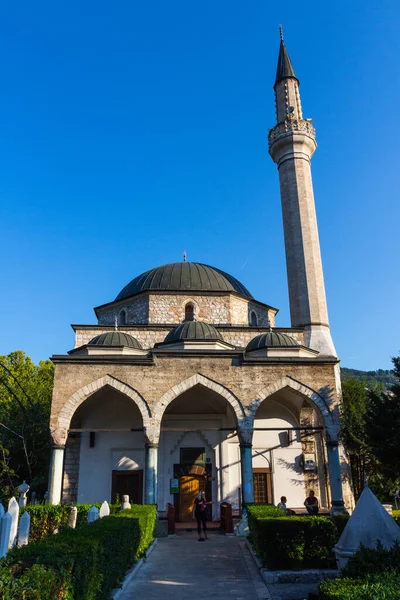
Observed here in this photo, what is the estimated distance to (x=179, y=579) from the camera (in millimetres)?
6441

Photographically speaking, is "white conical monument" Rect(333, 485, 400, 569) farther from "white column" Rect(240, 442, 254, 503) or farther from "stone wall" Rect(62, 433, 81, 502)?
"stone wall" Rect(62, 433, 81, 502)

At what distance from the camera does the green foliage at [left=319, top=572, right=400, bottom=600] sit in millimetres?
2969

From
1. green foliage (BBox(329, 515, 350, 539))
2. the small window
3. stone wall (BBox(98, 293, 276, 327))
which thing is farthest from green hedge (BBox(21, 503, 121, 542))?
stone wall (BBox(98, 293, 276, 327))

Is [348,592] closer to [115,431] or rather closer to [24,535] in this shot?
[24,535]

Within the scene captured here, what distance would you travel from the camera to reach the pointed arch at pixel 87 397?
11.4m

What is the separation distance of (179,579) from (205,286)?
11838mm

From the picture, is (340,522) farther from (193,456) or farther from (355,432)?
(193,456)

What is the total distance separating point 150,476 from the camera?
1110 centimetres

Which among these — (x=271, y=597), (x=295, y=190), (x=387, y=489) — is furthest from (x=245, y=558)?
(x=295, y=190)

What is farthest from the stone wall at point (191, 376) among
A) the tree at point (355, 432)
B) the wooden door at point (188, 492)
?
the wooden door at point (188, 492)

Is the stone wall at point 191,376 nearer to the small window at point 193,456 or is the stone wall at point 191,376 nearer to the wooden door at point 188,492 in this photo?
the small window at point 193,456

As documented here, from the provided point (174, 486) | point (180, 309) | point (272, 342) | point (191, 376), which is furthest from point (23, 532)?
point (180, 309)

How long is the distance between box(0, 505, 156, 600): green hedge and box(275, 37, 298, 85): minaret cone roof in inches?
714

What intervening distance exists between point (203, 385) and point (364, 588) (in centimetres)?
884
